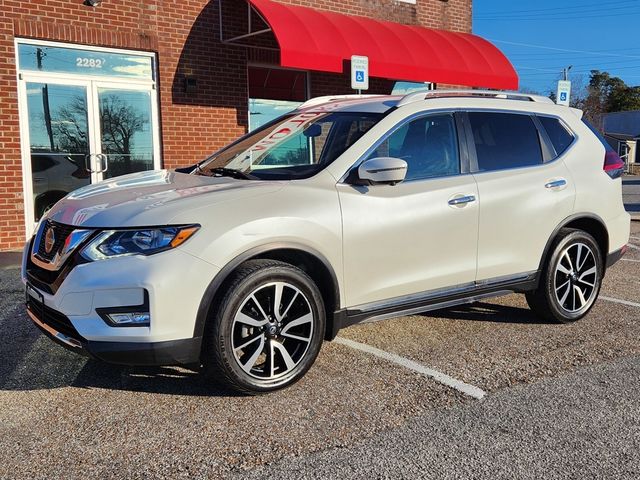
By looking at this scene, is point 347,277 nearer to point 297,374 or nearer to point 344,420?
point 297,374

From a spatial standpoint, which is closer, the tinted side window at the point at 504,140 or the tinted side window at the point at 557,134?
the tinted side window at the point at 504,140

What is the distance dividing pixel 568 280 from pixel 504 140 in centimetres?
129

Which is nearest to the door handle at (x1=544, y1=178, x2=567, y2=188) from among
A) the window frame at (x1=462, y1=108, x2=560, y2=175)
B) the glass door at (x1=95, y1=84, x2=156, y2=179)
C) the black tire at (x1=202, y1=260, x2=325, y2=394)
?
the window frame at (x1=462, y1=108, x2=560, y2=175)

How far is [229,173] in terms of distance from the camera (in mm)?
4160

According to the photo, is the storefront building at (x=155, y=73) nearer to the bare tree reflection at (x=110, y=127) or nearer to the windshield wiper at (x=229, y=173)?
the bare tree reflection at (x=110, y=127)

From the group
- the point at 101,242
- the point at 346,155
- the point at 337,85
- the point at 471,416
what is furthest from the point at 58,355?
the point at 337,85

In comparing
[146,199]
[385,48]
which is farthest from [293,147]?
[385,48]

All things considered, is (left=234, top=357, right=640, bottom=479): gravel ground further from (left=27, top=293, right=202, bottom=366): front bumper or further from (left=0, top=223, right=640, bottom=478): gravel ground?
(left=27, top=293, right=202, bottom=366): front bumper

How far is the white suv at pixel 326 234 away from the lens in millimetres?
3189

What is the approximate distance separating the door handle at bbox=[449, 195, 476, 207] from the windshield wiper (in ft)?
4.54

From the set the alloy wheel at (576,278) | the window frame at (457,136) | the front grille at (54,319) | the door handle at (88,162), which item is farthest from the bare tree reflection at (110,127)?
the alloy wheel at (576,278)

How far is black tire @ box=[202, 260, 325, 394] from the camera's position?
3334 mm

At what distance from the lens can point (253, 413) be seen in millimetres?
3328

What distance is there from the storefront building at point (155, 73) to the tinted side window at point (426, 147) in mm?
5212
